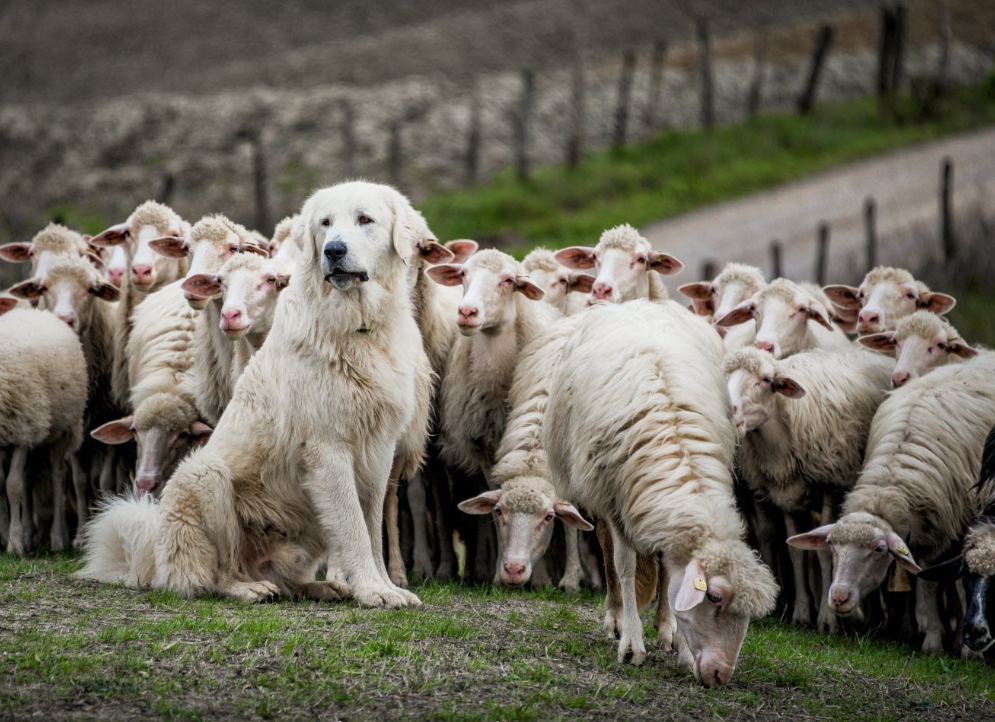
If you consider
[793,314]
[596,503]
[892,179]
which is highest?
[892,179]

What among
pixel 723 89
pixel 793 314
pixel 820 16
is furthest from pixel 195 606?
pixel 820 16

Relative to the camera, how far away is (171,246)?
8969mm

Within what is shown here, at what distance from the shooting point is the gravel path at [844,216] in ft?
59.3

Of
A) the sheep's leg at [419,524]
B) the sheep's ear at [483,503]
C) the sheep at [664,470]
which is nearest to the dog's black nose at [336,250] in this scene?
the sheep at [664,470]

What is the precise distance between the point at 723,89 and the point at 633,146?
3458 millimetres

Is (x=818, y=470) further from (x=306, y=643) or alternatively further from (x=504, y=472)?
(x=306, y=643)

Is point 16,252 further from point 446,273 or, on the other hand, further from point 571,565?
point 571,565

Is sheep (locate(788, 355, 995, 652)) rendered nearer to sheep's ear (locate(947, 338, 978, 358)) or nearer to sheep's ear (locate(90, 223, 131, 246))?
sheep's ear (locate(947, 338, 978, 358))

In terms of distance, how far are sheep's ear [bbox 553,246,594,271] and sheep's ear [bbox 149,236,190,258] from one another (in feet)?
9.35

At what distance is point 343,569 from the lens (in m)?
6.72

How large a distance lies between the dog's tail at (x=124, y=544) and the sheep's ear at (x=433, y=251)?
98.8 inches

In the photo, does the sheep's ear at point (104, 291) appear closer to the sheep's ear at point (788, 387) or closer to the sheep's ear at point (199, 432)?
the sheep's ear at point (199, 432)

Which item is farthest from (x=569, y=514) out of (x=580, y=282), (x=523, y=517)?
(x=580, y=282)

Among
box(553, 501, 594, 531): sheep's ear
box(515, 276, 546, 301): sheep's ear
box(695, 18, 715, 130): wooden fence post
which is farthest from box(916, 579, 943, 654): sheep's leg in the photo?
box(695, 18, 715, 130): wooden fence post
